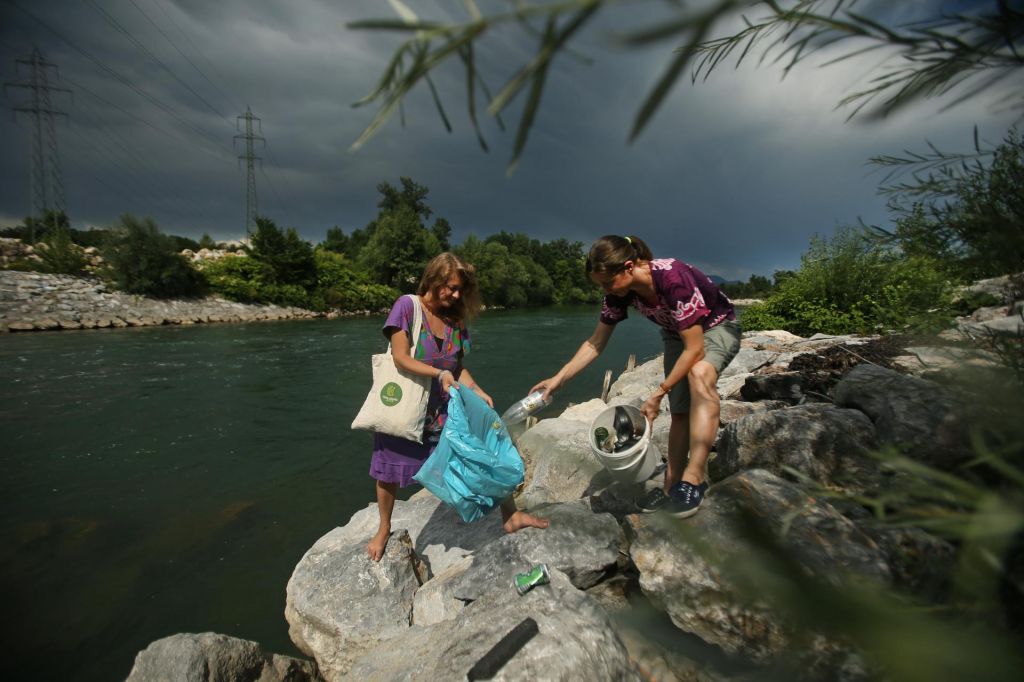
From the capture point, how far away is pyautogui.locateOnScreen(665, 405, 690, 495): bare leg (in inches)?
136

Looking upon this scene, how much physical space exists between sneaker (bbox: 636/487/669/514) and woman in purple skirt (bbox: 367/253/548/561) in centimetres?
86

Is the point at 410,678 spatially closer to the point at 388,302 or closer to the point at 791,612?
the point at 791,612

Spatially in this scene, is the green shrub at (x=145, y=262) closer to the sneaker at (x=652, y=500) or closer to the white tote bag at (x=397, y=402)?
the white tote bag at (x=397, y=402)

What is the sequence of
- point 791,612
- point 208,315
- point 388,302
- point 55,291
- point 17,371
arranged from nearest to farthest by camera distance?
1. point 791,612
2. point 17,371
3. point 55,291
4. point 208,315
5. point 388,302

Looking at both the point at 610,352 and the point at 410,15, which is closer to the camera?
the point at 410,15

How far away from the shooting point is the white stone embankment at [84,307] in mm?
18469

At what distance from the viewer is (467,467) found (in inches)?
118

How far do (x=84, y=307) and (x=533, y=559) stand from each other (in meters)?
27.4

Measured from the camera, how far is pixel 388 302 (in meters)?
38.5

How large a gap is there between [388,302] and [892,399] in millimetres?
38042

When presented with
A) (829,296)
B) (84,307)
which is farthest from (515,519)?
(84,307)

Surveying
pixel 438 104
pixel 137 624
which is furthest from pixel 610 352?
pixel 438 104

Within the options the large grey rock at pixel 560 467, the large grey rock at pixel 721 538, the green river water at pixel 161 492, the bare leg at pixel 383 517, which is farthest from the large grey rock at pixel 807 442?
the green river water at pixel 161 492

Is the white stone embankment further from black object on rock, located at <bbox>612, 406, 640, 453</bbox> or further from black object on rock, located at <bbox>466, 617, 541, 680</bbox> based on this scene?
black object on rock, located at <bbox>466, 617, 541, 680</bbox>
